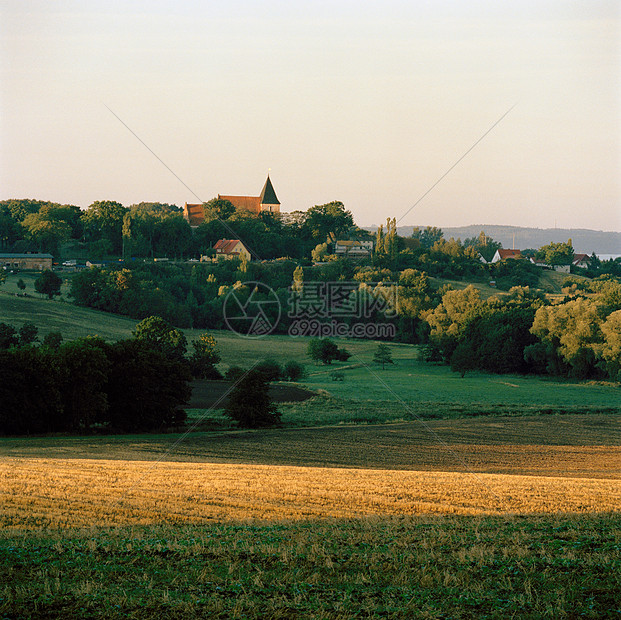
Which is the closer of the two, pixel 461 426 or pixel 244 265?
pixel 461 426

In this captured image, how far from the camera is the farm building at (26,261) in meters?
72.8

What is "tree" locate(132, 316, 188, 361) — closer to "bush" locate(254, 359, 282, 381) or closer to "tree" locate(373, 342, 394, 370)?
"bush" locate(254, 359, 282, 381)

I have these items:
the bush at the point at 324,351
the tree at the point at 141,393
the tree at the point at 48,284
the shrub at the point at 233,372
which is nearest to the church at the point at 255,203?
the tree at the point at 48,284

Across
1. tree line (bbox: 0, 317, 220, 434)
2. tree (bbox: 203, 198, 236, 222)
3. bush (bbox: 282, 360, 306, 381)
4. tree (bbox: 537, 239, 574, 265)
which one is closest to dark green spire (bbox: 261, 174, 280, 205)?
tree (bbox: 203, 198, 236, 222)

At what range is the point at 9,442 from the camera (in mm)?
22031

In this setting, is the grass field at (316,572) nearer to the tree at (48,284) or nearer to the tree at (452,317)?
the tree at (452,317)

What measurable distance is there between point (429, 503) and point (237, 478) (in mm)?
4574

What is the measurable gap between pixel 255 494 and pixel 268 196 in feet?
235

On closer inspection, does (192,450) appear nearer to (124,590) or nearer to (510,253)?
(124,590)

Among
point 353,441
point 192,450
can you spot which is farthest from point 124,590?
point 353,441

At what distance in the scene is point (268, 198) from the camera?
269ft

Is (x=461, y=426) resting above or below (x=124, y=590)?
below

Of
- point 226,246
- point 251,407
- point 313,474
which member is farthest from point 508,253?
point 313,474

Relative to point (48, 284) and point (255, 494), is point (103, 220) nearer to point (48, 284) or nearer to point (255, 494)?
point (48, 284)
